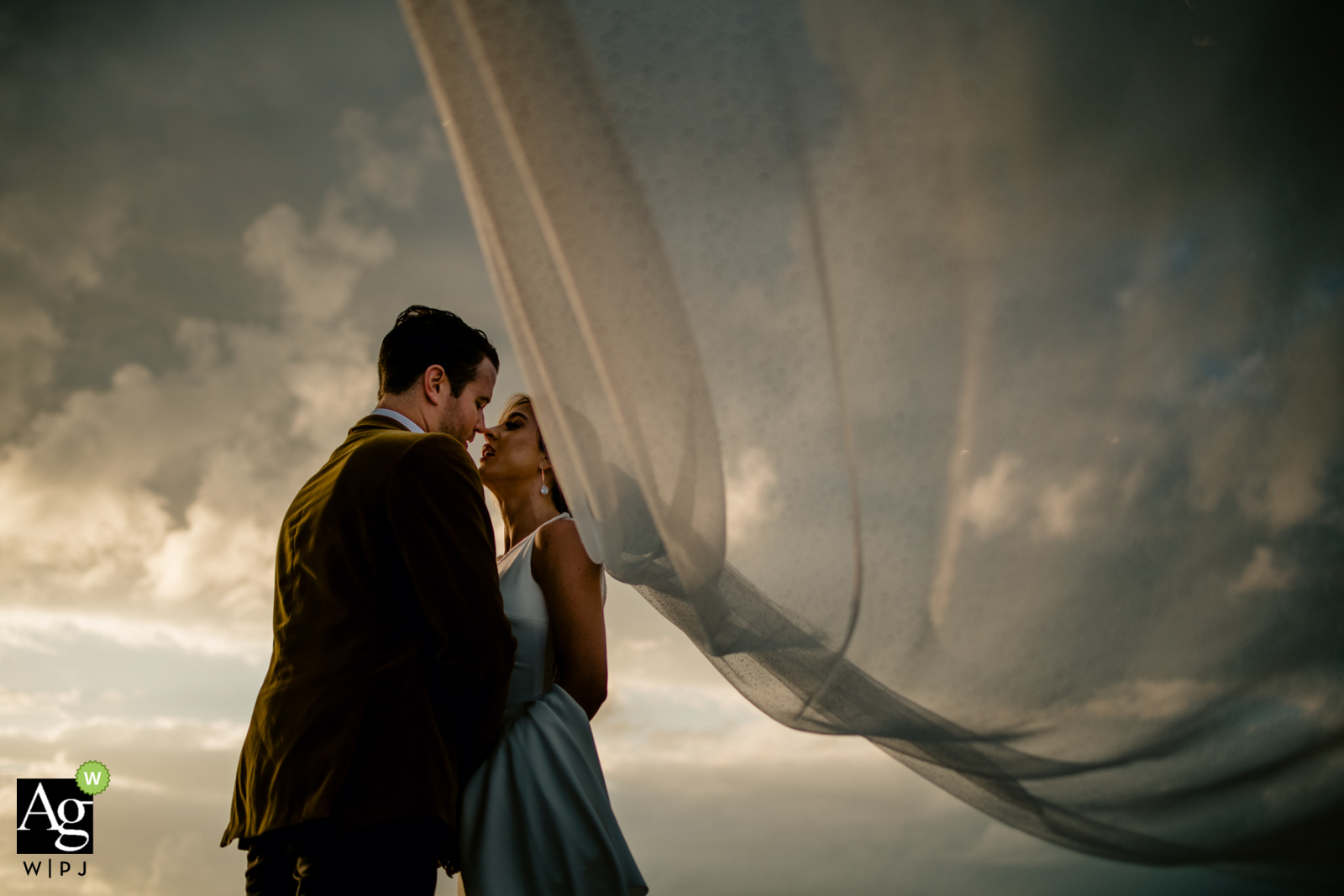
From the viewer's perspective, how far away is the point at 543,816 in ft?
4.68

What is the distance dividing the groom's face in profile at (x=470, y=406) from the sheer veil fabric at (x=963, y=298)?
77 centimetres

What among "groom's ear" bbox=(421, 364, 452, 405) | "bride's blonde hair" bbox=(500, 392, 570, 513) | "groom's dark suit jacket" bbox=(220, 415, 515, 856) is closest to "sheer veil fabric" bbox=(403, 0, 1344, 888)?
"groom's dark suit jacket" bbox=(220, 415, 515, 856)

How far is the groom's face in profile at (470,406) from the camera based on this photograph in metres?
1.85

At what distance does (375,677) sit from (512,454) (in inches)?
44.3

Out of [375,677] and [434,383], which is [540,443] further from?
[375,677]

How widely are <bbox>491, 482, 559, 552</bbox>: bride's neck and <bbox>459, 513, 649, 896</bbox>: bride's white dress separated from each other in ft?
2.50

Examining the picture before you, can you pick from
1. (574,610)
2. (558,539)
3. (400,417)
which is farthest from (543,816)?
(400,417)

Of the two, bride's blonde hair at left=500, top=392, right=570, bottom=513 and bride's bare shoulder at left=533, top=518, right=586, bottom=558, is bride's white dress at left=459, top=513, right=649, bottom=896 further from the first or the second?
bride's blonde hair at left=500, top=392, right=570, bottom=513

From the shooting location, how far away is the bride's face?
2328mm

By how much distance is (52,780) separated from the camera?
4398 mm

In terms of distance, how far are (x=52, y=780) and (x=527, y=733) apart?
473 cm

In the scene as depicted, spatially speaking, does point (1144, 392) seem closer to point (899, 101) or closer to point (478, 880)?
point (899, 101)

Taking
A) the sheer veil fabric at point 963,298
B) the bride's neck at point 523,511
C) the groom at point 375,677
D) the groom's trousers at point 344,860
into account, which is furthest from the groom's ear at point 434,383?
the groom's trousers at point 344,860

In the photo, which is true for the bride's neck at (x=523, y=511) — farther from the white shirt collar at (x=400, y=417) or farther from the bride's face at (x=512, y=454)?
the white shirt collar at (x=400, y=417)
